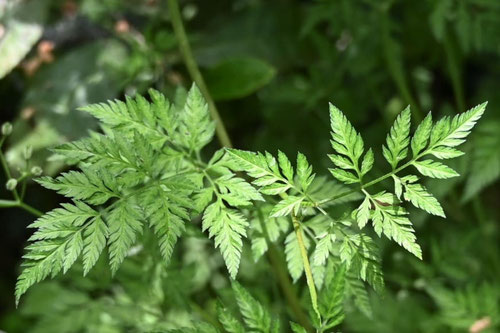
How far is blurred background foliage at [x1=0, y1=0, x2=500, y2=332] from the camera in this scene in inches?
62.5

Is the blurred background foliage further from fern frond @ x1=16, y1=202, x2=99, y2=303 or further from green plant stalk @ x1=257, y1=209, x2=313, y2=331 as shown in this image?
fern frond @ x1=16, y1=202, x2=99, y2=303

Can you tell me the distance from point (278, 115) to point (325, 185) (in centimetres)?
85

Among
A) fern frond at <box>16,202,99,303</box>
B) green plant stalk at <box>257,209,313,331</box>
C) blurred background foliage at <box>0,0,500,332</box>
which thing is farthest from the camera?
blurred background foliage at <box>0,0,500,332</box>

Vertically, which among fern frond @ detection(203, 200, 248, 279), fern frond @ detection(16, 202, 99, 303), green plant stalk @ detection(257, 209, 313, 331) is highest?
fern frond @ detection(16, 202, 99, 303)

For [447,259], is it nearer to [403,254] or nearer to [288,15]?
[403,254]

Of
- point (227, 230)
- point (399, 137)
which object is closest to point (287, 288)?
point (227, 230)

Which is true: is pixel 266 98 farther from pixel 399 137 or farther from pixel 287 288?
pixel 399 137

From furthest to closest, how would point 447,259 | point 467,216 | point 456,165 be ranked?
point 467,216 → point 456,165 → point 447,259

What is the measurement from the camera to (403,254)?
1806 mm

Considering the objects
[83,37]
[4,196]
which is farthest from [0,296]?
[83,37]

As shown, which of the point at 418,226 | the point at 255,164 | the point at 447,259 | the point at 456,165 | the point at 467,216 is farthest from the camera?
the point at 467,216

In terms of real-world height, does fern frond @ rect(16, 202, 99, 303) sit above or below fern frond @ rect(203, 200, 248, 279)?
above

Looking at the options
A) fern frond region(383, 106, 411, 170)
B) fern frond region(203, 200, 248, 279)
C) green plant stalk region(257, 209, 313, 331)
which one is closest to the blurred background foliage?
green plant stalk region(257, 209, 313, 331)

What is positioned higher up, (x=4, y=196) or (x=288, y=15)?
(x=288, y=15)
